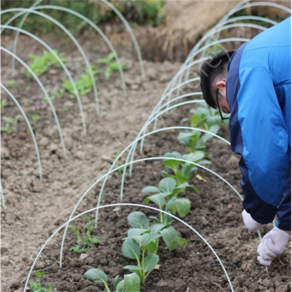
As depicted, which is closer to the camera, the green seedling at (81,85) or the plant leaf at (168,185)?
the plant leaf at (168,185)

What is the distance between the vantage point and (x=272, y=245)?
2689 mm

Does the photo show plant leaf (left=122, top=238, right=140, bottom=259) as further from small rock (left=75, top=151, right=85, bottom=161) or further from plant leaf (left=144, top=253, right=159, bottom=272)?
small rock (left=75, top=151, right=85, bottom=161)

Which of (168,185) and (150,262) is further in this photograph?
(168,185)

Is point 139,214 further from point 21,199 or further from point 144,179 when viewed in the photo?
point 21,199

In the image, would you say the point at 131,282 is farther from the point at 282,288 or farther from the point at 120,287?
the point at 282,288

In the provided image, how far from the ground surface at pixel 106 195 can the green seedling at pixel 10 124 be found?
0.05 m

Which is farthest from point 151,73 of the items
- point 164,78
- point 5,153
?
point 5,153

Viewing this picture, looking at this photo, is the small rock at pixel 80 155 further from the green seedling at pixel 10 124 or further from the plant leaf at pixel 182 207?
the plant leaf at pixel 182 207

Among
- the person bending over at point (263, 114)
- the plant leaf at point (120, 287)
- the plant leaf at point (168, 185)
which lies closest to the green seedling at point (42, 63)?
the plant leaf at point (168, 185)

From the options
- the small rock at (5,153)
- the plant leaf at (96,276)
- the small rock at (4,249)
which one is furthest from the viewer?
the small rock at (5,153)

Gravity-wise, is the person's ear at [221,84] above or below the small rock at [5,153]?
above

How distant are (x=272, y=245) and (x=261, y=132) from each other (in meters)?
0.85

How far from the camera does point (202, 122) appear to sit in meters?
3.95

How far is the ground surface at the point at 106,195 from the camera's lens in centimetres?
287
